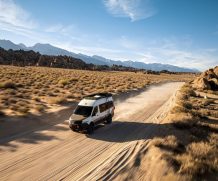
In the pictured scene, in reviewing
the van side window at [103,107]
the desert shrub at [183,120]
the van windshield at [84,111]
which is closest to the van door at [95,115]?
the van windshield at [84,111]

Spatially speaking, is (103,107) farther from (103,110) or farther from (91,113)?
(91,113)

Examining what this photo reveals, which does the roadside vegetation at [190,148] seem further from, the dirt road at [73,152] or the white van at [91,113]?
the white van at [91,113]

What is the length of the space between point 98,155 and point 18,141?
4995mm

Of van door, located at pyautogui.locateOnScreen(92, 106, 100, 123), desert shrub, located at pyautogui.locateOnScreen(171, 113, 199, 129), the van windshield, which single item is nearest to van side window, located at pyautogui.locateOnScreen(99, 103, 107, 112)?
van door, located at pyautogui.locateOnScreen(92, 106, 100, 123)

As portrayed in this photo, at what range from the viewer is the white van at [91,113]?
18.1 meters

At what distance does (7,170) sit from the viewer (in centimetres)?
1216

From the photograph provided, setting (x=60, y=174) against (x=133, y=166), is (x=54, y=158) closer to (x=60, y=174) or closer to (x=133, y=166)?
(x=60, y=174)

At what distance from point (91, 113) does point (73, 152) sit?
14.2ft

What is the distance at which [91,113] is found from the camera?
18734mm

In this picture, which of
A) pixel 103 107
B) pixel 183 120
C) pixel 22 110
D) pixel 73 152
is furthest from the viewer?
pixel 22 110

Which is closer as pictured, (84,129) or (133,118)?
(84,129)

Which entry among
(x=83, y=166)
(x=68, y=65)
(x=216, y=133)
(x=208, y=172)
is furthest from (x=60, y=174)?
(x=68, y=65)

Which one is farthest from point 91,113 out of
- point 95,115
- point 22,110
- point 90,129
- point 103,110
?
point 22,110

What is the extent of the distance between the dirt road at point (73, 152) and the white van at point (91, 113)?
22.4 inches
